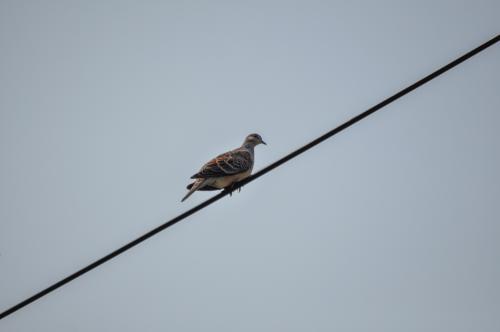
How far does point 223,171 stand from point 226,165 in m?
0.22

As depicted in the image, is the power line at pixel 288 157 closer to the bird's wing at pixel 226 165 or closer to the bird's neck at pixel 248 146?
the bird's wing at pixel 226 165

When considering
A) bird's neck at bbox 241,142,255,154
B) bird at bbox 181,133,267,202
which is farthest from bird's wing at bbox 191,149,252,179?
bird's neck at bbox 241,142,255,154

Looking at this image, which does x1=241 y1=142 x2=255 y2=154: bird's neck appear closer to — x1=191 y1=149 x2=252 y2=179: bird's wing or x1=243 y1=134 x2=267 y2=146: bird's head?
x1=243 y1=134 x2=267 y2=146: bird's head

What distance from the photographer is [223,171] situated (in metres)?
8.61

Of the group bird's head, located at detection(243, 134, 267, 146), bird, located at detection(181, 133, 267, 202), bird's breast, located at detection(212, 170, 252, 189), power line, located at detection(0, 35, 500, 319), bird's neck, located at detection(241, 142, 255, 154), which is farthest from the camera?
bird's head, located at detection(243, 134, 267, 146)

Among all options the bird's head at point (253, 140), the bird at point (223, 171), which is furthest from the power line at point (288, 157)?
the bird's head at point (253, 140)

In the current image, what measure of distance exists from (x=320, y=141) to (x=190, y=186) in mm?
4244

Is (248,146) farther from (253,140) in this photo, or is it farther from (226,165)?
(226,165)

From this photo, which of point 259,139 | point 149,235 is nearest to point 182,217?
point 149,235

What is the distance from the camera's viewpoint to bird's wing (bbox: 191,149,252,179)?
8.47 m

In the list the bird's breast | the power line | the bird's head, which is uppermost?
the bird's head

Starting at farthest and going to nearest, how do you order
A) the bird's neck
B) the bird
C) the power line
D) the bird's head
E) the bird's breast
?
the bird's head → the bird's neck → the bird's breast → the bird → the power line

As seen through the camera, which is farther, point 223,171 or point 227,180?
point 227,180

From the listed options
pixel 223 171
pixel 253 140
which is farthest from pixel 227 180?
pixel 253 140
